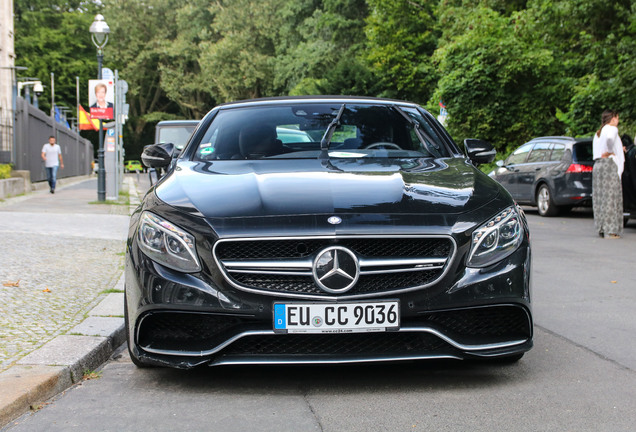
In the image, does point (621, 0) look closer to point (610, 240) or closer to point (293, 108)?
point (610, 240)

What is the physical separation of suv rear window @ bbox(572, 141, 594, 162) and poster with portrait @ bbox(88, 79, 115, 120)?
10.7 meters

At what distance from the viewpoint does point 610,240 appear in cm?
1211

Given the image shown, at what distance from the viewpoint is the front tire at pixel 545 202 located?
1733cm

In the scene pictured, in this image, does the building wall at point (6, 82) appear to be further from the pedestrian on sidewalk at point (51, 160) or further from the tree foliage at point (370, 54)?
the tree foliage at point (370, 54)

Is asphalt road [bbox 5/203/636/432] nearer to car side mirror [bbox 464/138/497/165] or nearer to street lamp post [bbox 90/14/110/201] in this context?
car side mirror [bbox 464/138/497/165]

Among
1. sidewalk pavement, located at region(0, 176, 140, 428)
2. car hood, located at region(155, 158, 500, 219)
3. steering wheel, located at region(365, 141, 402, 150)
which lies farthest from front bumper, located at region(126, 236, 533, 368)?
steering wheel, located at region(365, 141, 402, 150)

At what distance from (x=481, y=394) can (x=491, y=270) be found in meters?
0.59

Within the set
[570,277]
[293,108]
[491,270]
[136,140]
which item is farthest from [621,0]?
[136,140]

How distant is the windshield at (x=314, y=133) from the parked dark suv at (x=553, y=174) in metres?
11.6

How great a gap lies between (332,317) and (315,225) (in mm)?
433

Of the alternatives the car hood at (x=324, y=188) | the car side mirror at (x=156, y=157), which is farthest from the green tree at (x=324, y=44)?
the car hood at (x=324, y=188)

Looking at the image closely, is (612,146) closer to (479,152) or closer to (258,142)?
(479,152)

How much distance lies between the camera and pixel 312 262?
153 inches

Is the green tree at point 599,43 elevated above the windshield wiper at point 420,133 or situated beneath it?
elevated above
